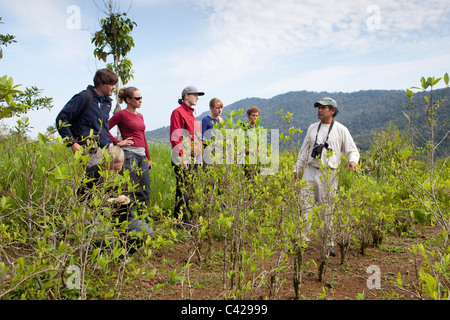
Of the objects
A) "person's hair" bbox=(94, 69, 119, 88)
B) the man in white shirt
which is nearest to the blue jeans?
"person's hair" bbox=(94, 69, 119, 88)

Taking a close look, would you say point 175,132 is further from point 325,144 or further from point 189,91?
point 325,144

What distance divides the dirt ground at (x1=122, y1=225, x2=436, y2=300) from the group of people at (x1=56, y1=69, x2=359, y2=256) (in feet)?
1.43

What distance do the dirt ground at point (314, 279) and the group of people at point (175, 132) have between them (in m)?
0.43

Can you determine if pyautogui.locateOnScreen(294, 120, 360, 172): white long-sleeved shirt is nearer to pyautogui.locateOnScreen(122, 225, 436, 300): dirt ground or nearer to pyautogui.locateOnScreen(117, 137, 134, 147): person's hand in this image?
pyautogui.locateOnScreen(122, 225, 436, 300): dirt ground

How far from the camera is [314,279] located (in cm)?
324

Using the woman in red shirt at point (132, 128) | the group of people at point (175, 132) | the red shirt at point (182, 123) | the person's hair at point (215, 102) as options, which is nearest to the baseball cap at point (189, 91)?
the group of people at point (175, 132)

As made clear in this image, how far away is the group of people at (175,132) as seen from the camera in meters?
3.34

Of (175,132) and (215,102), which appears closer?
(175,132)

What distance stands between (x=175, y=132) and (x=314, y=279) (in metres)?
2.61

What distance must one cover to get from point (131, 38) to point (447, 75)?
237 inches

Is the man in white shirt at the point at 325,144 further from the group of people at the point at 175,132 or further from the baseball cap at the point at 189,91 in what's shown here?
the baseball cap at the point at 189,91

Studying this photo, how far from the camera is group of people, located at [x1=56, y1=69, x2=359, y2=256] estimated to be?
11.0 ft

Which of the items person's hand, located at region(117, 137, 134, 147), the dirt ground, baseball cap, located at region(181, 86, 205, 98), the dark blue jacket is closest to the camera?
the dirt ground

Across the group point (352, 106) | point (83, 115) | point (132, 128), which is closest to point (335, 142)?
point (132, 128)
